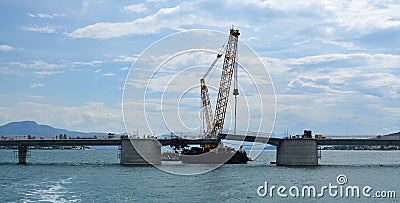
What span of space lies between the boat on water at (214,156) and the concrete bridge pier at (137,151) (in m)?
26.5

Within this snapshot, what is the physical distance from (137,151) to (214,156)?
103 ft

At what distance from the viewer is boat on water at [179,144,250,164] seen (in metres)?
144

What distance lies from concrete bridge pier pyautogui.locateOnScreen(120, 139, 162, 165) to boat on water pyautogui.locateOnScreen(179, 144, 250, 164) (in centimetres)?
2645

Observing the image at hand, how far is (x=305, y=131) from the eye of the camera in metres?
130

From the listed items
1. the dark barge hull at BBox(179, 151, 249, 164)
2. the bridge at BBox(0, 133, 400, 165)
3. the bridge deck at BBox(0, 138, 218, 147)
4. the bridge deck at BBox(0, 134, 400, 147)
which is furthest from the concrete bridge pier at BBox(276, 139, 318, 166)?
the dark barge hull at BBox(179, 151, 249, 164)

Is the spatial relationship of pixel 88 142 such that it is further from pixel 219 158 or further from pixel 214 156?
pixel 219 158

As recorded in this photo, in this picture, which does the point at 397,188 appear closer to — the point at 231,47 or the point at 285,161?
the point at 285,161

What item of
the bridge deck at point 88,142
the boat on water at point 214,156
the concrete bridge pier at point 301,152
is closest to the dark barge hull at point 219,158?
the boat on water at point 214,156

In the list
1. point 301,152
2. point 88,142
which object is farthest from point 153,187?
point 88,142

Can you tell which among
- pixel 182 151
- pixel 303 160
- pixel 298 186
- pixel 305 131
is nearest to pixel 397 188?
pixel 298 186

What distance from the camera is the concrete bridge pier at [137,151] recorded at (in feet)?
390

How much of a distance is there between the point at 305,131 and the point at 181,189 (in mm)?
65269

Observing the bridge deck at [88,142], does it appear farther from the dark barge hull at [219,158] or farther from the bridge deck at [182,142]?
the dark barge hull at [219,158]

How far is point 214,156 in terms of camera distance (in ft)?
476
